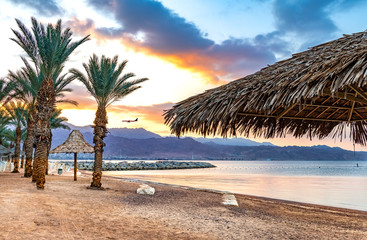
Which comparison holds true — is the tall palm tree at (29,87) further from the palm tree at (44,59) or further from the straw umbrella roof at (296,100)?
the straw umbrella roof at (296,100)

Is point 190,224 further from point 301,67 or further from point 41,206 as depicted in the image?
A: point 301,67

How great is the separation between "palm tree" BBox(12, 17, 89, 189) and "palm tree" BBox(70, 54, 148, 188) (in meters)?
1.12

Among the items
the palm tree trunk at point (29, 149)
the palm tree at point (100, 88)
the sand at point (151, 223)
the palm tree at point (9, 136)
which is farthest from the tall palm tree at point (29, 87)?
the palm tree at point (9, 136)

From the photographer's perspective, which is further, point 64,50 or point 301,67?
point 64,50

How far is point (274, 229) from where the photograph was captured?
268 inches

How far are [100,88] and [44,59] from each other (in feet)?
8.23

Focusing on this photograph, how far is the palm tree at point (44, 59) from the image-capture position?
39.8ft

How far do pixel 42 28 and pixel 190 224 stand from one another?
10271 millimetres

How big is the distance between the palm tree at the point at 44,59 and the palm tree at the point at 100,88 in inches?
44.2

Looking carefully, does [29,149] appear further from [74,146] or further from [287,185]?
[287,185]

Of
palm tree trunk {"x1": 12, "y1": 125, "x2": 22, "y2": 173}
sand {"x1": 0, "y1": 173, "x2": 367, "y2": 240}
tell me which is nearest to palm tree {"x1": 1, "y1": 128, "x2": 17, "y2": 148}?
palm tree trunk {"x1": 12, "y1": 125, "x2": 22, "y2": 173}

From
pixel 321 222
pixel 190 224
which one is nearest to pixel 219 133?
pixel 190 224

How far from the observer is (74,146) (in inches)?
715

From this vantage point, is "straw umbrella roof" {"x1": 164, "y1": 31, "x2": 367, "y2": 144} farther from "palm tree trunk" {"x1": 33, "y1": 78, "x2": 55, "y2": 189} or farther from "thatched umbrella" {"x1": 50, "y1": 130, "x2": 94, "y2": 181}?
"thatched umbrella" {"x1": 50, "y1": 130, "x2": 94, "y2": 181}
